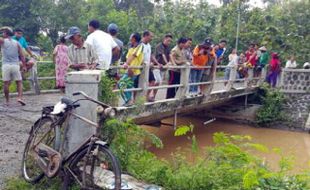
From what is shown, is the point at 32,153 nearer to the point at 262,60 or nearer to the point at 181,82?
the point at 181,82

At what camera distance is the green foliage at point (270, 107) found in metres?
14.3

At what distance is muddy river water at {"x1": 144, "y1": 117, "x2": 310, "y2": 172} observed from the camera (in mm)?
10852

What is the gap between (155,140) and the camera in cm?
468

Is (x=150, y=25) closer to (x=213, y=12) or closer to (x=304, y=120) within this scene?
(x=213, y=12)

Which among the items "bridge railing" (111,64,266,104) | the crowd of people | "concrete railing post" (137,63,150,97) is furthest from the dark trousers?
"concrete railing post" (137,63,150,97)

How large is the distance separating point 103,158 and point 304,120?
39.1 feet

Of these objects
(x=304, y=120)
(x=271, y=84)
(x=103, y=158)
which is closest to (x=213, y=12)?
(x=271, y=84)

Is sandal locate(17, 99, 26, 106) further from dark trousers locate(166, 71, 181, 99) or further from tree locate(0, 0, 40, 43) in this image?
tree locate(0, 0, 40, 43)

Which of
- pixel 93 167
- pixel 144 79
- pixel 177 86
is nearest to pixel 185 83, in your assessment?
pixel 177 86

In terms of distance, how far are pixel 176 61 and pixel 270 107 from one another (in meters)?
7.26

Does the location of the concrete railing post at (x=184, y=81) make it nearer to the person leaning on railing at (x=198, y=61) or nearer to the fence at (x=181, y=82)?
the fence at (x=181, y=82)

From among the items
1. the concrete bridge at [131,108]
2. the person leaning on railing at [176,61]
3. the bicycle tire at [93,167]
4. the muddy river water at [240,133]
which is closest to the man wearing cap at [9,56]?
the concrete bridge at [131,108]

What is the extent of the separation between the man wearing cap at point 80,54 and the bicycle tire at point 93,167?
1.95 m

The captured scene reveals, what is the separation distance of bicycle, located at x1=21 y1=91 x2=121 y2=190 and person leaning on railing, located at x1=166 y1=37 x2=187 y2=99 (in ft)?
14.4
